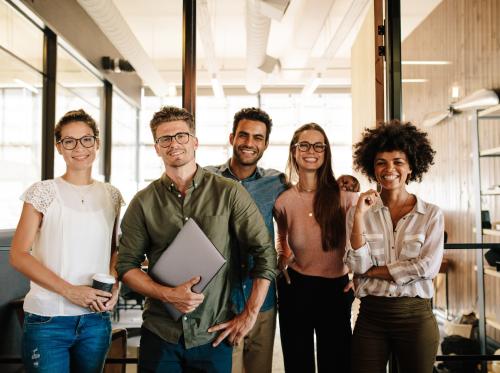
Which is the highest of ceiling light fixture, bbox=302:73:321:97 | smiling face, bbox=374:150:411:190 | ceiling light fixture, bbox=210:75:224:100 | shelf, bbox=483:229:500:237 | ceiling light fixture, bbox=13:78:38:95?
ceiling light fixture, bbox=302:73:321:97

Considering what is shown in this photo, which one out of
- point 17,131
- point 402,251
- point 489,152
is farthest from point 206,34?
point 402,251

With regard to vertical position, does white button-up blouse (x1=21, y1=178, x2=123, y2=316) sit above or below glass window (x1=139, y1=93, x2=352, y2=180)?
below

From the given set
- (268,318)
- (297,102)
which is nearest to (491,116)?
(268,318)

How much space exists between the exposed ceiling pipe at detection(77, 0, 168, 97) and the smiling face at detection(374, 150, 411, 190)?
9.02ft

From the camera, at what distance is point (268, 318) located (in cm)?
195

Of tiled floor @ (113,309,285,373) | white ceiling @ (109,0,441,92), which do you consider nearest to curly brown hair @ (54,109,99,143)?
tiled floor @ (113,309,285,373)

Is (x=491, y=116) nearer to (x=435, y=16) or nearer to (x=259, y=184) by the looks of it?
(x=435, y=16)

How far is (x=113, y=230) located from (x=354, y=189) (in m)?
1.10

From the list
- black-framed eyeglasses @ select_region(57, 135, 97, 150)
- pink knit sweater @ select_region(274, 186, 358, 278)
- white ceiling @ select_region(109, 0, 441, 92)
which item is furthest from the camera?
white ceiling @ select_region(109, 0, 441, 92)

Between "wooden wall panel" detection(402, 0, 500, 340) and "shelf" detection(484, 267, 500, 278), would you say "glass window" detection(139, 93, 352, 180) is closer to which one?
"wooden wall panel" detection(402, 0, 500, 340)

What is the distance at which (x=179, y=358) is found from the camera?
1.54 metres

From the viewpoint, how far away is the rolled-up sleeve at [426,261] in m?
1.69

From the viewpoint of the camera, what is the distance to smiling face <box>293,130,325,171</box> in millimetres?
1971

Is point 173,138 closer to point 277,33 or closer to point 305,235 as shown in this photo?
point 305,235
